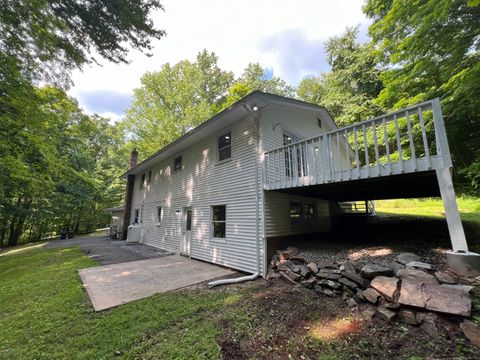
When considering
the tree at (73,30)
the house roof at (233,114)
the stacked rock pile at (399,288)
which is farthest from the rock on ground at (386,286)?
the tree at (73,30)

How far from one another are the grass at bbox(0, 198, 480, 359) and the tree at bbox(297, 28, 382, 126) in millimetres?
15675

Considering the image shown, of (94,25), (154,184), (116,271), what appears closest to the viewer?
(94,25)

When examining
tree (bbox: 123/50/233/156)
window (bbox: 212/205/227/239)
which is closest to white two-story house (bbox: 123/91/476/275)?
window (bbox: 212/205/227/239)

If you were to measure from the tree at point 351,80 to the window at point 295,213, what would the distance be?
11.7 meters

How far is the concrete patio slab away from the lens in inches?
186

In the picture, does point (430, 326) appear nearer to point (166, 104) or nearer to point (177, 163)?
point (177, 163)

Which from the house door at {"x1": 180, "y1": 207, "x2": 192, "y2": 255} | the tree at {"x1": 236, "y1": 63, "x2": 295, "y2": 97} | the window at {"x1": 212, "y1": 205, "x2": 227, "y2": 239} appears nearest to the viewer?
the window at {"x1": 212, "y1": 205, "x2": 227, "y2": 239}

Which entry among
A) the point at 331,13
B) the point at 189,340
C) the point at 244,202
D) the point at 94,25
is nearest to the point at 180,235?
the point at 244,202

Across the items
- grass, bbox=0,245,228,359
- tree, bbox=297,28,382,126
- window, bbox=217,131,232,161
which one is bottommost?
grass, bbox=0,245,228,359

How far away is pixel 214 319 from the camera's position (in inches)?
143

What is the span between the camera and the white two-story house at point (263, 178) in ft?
15.4

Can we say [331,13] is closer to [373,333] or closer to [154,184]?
[373,333]

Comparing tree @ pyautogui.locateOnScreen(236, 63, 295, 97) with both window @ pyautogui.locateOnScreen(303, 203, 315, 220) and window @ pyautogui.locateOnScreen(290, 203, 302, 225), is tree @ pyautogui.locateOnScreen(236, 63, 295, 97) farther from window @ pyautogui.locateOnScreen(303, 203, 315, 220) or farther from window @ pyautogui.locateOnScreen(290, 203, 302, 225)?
window @ pyautogui.locateOnScreen(290, 203, 302, 225)

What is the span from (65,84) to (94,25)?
3078mm
